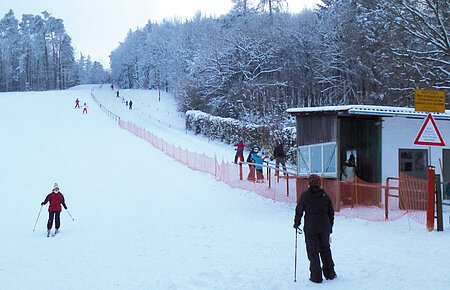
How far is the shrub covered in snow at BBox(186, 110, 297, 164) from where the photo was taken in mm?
28406

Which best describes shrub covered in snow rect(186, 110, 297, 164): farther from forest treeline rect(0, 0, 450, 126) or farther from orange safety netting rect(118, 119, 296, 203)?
orange safety netting rect(118, 119, 296, 203)

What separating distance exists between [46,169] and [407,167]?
61.3ft

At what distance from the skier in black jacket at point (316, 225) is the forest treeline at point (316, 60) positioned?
1392 centimetres

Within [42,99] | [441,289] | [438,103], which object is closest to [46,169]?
[438,103]

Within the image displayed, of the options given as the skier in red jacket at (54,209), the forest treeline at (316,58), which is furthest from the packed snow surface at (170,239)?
the forest treeline at (316,58)

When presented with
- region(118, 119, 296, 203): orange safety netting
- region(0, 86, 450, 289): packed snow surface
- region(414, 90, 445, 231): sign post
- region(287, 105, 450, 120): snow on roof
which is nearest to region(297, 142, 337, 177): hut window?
region(287, 105, 450, 120): snow on roof

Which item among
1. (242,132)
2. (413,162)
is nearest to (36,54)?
(242,132)

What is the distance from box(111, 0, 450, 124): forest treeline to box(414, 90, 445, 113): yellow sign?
9467 millimetres

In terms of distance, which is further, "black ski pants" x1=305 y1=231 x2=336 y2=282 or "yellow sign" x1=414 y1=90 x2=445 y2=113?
"yellow sign" x1=414 y1=90 x2=445 y2=113

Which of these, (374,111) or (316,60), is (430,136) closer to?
(374,111)

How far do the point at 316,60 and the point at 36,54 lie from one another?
10499 centimetres

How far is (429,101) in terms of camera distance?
10.3 metres

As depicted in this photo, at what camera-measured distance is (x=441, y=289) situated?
662cm

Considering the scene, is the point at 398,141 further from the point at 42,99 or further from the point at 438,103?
the point at 42,99
